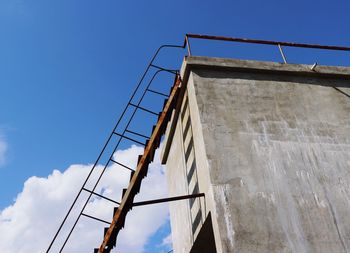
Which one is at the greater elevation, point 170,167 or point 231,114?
point 170,167

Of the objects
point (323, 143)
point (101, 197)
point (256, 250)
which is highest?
point (323, 143)

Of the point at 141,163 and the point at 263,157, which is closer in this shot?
the point at 263,157

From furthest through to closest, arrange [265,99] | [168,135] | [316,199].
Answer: [168,135] < [265,99] < [316,199]

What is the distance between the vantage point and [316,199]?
6938mm

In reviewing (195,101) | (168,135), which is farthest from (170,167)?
(195,101)

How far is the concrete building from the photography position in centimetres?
645

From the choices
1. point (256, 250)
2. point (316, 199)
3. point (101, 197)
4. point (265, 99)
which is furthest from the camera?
point (265, 99)

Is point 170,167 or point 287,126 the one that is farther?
point 170,167

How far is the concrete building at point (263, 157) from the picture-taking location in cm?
645

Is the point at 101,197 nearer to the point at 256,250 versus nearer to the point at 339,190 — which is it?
the point at 256,250

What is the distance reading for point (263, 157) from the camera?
24.0ft

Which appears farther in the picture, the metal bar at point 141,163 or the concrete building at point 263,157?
the metal bar at point 141,163

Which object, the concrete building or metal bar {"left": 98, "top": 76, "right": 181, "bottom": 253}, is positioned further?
metal bar {"left": 98, "top": 76, "right": 181, "bottom": 253}

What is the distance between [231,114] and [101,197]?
10.2 feet
